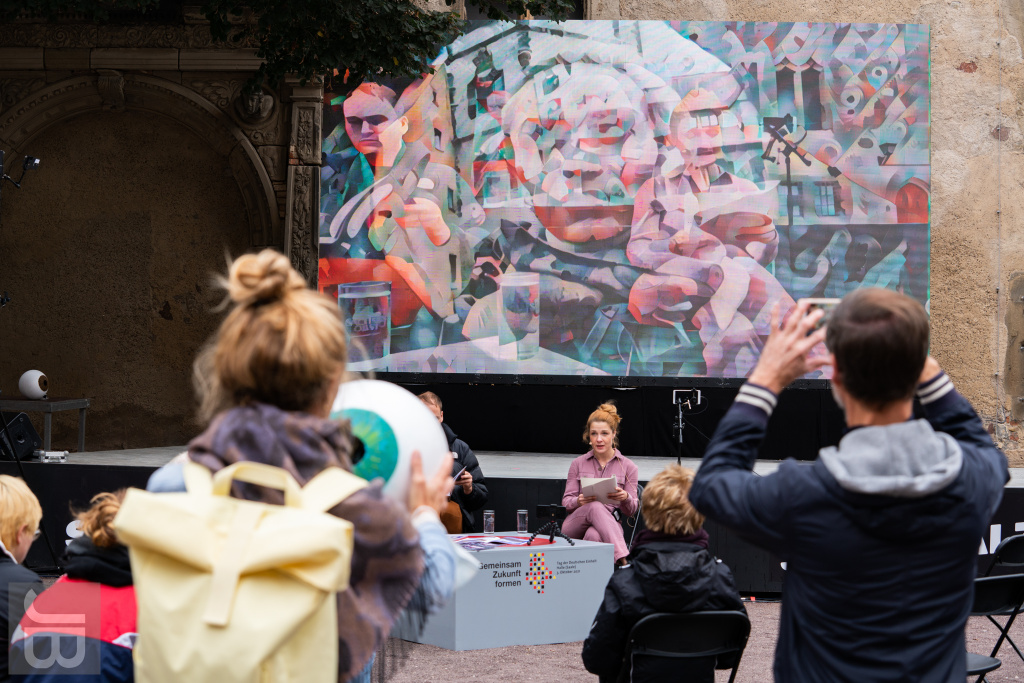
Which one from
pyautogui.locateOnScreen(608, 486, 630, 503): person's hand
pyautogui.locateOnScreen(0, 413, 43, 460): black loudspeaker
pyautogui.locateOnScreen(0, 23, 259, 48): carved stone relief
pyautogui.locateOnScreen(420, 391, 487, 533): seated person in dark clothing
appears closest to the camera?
pyautogui.locateOnScreen(608, 486, 630, 503): person's hand

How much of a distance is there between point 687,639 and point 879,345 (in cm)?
229

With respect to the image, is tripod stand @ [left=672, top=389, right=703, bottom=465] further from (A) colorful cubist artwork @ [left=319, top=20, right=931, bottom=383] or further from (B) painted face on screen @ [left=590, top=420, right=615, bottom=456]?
(B) painted face on screen @ [left=590, top=420, right=615, bottom=456]

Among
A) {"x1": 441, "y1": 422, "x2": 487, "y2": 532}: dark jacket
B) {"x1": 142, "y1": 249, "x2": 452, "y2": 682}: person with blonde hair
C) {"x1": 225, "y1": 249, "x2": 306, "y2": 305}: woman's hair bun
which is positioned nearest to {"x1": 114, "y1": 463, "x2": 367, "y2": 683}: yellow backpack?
{"x1": 142, "y1": 249, "x2": 452, "y2": 682}: person with blonde hair

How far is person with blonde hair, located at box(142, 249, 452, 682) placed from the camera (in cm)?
156

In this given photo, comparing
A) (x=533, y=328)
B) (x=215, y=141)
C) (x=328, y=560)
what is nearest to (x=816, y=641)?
(x=328, y=560)

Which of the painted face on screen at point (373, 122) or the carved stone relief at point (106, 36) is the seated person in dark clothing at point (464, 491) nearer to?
the painted face on screen at point (373, 122)

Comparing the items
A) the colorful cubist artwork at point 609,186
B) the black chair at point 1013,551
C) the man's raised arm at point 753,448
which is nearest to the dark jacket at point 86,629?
the man's raised arm at point 753,448

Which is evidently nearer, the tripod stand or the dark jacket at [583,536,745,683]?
the dark jacket at [583,536,745,683]

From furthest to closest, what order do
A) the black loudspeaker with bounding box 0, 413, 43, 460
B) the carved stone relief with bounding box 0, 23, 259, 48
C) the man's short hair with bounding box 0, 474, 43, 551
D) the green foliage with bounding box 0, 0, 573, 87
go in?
1. the carved stone relief with bounding box 0, 23, 259, 48
2. the green foliage with bounding box 0, 0, 573, 87
3. the black loudspeaker with bounding box 0, 413, 43, 460
4. the man's short hair with bounding box 0, 474, 43, 551

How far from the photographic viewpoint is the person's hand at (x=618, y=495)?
6402 millimetres

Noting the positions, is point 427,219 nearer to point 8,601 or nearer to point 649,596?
point 649,596

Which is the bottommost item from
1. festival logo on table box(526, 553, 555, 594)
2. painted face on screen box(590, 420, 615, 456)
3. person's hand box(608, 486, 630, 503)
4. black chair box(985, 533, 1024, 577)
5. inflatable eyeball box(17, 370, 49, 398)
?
festival logo on table box(526, 553, 555, 594)

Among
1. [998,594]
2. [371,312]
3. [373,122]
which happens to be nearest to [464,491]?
[998,594]

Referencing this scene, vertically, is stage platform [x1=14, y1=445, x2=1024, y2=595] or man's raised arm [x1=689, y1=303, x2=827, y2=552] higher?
man's raised arm [x1=689, y1=303, x2=827, y2=552]
